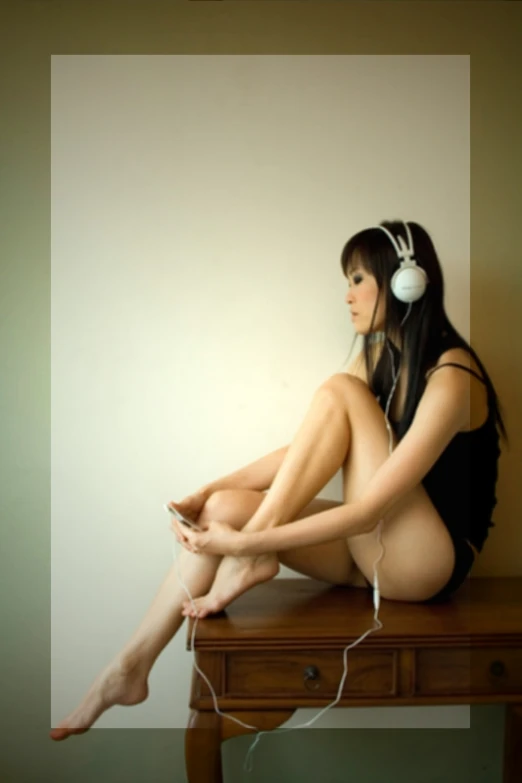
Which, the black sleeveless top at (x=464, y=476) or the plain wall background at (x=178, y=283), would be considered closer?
the black sleeveless top at (x=464, y=476)

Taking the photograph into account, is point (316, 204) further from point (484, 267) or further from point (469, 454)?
point (469, 454)

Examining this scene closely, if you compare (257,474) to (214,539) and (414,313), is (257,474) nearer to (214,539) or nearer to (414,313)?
(214,539)

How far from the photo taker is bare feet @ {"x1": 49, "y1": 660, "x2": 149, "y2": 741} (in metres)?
1.30

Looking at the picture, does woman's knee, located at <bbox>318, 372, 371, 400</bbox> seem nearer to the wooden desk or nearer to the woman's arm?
the woman's arm

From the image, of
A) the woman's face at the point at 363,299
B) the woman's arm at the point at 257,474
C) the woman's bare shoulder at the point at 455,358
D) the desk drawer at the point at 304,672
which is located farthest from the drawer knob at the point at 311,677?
the woman's face at the point at 363,299

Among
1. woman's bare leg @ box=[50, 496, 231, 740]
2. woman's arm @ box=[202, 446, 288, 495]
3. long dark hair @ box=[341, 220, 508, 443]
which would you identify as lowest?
woman's bare leg @ box=[50, 496, 231, 740]

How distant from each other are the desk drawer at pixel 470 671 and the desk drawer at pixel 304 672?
6cm

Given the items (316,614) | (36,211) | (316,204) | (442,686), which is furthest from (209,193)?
(442,686)

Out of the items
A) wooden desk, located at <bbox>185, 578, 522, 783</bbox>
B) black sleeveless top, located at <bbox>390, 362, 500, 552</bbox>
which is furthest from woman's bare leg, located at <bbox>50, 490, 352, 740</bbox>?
black sleeveless top, located at <bbox>390, 362, 500, 552</bbox>

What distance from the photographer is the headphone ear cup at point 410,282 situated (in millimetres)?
1346

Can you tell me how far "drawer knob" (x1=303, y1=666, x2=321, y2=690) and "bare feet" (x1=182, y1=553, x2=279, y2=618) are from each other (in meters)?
0.17

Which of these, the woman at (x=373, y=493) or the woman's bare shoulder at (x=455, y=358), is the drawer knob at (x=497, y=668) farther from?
the woman's bare shoulder at (x=455, y=358)

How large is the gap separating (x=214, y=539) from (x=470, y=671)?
490 millimetres

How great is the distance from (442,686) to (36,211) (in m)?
1.31
